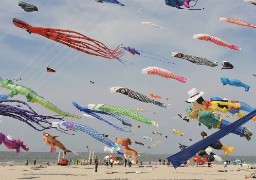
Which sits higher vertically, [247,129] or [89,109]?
[89,109]

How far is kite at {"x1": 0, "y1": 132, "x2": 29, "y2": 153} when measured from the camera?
150 feet

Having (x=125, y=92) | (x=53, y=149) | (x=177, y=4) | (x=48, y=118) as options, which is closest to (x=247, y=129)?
(x=125, y=92)

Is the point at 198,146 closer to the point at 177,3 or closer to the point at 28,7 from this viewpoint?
the point at 177,3

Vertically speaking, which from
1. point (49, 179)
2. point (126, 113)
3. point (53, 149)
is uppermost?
point (126, 113)

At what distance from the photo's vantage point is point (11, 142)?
1877 inches

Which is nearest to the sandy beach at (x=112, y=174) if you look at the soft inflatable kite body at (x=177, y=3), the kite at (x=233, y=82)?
the kite at (x=233, y=82)

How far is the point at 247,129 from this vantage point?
31.1 metres

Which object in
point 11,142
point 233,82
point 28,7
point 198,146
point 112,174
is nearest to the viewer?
point 198,146

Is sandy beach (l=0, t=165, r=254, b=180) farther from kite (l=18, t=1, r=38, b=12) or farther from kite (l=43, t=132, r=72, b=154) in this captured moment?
kite (l=18, t=1, r=38, b=12)

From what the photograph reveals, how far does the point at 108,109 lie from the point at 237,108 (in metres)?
13.5

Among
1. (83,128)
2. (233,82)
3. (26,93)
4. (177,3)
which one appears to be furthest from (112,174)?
(177,3)

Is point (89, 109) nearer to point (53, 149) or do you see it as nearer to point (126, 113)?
point (126, 113)

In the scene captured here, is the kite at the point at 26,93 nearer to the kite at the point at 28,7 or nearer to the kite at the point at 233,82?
the kite at the point at 28,7

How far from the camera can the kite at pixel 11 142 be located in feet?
150
